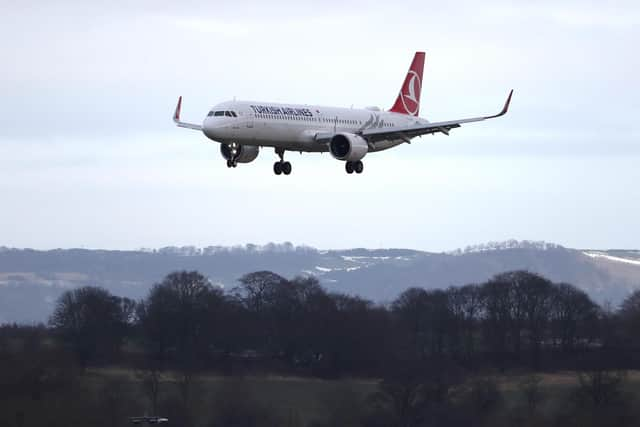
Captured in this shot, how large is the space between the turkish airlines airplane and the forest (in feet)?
41.0

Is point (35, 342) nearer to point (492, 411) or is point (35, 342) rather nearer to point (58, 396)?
point (58, 396)

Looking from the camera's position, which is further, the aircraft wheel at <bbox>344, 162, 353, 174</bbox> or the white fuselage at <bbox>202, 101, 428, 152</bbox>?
the aircraft wheel at <bbox>344, 162, 353, 174</bbox>

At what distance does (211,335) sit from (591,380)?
1089 inches

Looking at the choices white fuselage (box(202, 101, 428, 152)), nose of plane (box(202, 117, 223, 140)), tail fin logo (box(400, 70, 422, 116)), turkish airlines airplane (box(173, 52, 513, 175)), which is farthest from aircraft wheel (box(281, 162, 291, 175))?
tail fin logo (box(400, 70, 422, 116))

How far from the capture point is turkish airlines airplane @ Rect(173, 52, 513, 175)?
93875 mm

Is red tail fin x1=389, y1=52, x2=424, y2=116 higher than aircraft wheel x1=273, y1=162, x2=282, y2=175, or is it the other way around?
red tail fin x1=389, y1=52, x2=424, y2=116

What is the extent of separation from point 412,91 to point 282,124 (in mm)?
25190

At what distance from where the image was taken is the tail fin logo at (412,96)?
117m

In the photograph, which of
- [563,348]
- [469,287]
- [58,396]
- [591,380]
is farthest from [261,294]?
[58,396]

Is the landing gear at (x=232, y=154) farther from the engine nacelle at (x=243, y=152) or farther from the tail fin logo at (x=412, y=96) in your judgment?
the tail fin logo at (x=412, y=96)

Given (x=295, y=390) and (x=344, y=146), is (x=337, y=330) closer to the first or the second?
(x=344, y=146)

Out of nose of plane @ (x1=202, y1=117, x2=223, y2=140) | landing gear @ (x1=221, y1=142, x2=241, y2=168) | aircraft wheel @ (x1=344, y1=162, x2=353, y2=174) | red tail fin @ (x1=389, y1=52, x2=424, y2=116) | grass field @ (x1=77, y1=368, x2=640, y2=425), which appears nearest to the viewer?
grass field @ (x1=77, y1=368, x2=640, y2=425)

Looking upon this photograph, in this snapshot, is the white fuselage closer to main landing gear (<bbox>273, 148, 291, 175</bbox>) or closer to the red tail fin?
main landing gear (<bbox>273, 148, 291, 175</bbox>)

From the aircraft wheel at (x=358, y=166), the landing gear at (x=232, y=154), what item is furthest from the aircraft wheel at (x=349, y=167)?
the landing gear at (x=232, y=154)
